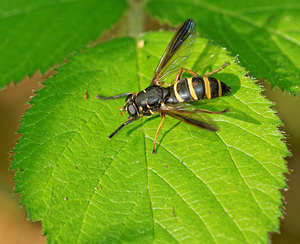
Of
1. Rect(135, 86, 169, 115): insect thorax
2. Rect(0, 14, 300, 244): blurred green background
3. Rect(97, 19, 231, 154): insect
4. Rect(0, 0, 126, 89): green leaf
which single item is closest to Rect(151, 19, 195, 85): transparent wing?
Rect(97, 19, 231, 154): insect

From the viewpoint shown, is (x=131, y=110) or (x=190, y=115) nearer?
(x=190, y=115)

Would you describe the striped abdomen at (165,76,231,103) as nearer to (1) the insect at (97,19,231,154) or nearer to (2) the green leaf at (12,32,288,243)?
(1) the insect at (97,19,231,154)

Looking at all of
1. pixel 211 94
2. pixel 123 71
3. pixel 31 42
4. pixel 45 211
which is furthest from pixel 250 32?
pixel 45 211

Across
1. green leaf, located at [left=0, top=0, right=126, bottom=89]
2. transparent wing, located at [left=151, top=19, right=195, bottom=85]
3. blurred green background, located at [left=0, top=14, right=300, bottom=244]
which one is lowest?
blurred green background, located at [left=0, top=14, right=300, bottom=244]

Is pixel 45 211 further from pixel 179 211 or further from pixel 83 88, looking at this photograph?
pixel 83 88

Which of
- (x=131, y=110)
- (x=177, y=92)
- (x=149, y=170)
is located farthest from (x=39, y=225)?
(x=177, y=92)

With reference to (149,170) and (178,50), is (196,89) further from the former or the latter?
(149,170)

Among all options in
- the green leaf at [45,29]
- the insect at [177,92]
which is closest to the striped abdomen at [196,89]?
the insect at [177,92]
